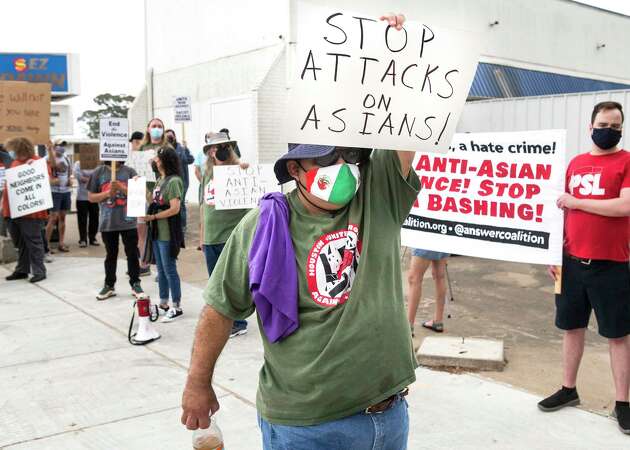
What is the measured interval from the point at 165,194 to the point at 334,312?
478 centimetres

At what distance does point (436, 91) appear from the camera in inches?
91.4

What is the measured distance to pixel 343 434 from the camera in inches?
81.7

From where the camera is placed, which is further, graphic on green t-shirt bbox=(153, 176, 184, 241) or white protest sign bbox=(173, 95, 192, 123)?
white protest sign bbox=(173, 95, 192, 123)

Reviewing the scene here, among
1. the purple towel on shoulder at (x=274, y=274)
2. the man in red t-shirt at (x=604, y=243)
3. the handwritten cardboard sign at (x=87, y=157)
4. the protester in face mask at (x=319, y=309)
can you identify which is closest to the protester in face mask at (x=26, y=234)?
the handwritten cardboard sign at (x=87, y=157)

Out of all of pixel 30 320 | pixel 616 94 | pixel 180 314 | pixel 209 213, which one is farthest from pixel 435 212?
pixel 616 94

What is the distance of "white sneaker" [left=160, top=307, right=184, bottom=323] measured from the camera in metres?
6.61

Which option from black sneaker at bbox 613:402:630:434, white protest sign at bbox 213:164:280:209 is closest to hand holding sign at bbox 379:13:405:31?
black sneaker at bbox 613:402:630:434

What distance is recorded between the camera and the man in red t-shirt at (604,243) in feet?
12.7

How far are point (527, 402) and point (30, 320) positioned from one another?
5019mm

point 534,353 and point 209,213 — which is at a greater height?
point 209,213

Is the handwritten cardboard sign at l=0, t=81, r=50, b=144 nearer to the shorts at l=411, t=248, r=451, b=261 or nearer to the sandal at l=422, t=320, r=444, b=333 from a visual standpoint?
the shorts at l=411, t=248, r=451, b=261

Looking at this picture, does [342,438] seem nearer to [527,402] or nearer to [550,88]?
[527,402]

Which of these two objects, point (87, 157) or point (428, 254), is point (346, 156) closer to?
point (428, 254)

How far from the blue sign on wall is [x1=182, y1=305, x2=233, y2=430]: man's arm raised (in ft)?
70.8
